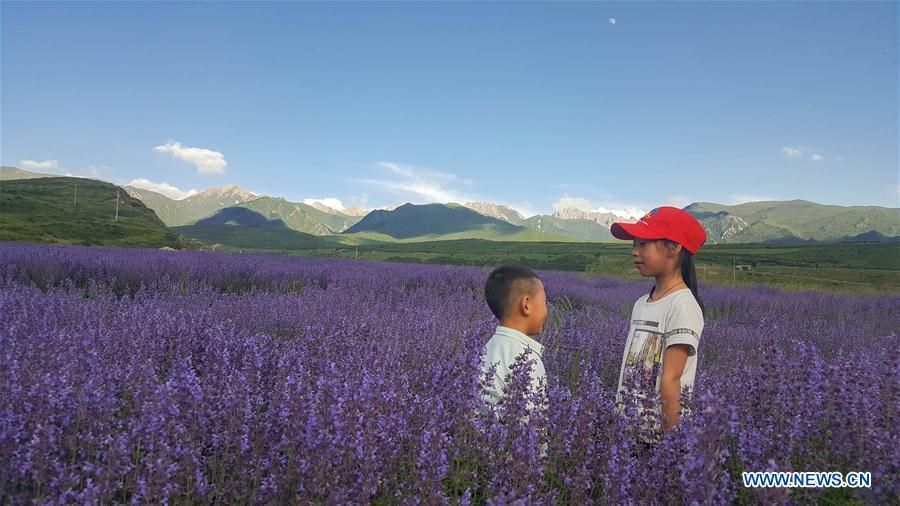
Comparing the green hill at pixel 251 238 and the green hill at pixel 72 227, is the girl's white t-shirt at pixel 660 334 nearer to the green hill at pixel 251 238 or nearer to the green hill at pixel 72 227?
the green hill at pixel 72 227

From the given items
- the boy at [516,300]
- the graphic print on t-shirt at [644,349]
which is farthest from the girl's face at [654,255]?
the boy at [516,300]

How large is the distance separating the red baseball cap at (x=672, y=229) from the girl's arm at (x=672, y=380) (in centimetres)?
60

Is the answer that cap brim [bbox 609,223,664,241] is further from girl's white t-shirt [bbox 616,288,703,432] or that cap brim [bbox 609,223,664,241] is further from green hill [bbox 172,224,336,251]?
green hill [bbox 172,224,336,251]

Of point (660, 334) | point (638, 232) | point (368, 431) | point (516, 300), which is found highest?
point (638, 232)

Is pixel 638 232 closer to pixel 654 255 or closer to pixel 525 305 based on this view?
pixel 654 255

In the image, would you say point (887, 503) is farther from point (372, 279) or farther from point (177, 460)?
point (372, 279)

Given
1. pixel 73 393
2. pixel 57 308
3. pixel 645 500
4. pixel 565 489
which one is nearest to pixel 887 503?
pixel 645 500

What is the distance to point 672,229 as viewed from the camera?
279 centimetres

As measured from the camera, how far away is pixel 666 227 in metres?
2.80

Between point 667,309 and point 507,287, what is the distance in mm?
830

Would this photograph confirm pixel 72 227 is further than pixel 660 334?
Yes

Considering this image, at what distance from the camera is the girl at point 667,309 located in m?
2.49

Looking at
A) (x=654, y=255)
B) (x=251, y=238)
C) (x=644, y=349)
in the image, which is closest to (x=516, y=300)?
(x=644, y=349)

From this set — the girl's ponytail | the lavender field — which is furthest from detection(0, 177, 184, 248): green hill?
the girl's ponytail
